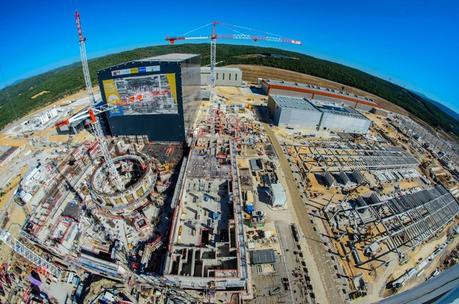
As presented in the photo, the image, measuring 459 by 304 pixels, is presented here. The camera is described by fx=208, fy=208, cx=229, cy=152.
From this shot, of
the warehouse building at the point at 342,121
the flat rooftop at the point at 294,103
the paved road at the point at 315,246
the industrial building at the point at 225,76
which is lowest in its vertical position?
the paved road at the point at 315,246

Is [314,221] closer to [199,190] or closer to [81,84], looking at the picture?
[199,190]

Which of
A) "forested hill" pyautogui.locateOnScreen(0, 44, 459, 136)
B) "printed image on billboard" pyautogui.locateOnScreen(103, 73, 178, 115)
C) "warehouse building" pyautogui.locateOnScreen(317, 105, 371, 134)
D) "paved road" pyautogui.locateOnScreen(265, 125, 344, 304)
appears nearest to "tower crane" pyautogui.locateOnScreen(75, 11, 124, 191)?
"printed image on billboard" pyautogui.locateOnScreen(103, 73, 178, 115)

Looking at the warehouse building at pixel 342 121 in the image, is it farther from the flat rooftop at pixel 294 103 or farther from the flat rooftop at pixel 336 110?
the flat rooftop at pixel 294 103

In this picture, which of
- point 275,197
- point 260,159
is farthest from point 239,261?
point 260,159

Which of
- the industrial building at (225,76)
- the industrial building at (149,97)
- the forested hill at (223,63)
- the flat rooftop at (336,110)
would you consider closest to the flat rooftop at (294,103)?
the flat rooftop at (336,110)

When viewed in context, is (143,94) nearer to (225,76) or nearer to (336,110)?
(225,76)

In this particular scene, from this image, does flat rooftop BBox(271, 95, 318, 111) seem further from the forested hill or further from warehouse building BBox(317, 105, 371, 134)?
the forested hill

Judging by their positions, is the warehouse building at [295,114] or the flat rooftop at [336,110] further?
the flat rooftop at [336,110]
